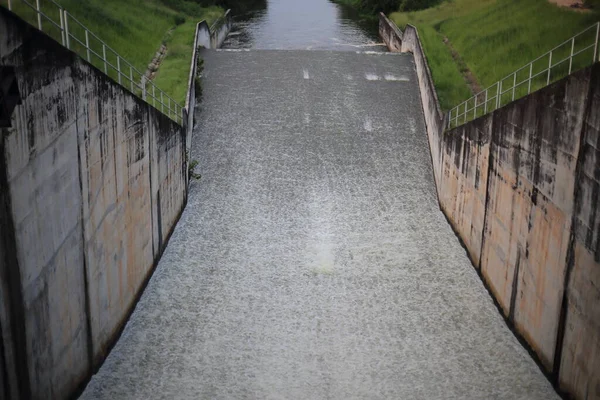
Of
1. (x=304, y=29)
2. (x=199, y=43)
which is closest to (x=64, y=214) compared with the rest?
(x=199, y=43)

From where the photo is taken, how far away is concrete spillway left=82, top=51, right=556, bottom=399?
421 inches

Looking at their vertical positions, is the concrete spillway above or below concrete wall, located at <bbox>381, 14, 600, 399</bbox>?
below

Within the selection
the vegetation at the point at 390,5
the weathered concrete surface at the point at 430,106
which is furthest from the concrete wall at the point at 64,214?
the vegetation at the point at 390,5

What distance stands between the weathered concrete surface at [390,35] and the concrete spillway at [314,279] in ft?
26.0

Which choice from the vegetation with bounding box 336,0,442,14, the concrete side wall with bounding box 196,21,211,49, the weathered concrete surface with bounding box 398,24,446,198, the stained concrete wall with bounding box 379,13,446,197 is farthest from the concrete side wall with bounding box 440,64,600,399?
the vegetation with bounding box 336,0,442,14

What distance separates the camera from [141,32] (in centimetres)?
2497

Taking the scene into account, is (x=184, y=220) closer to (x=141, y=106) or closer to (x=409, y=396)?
(x=141, y=106)

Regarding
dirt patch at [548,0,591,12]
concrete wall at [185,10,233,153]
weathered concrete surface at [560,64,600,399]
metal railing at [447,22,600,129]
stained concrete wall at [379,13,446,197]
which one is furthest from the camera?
dirt patch at [548,0,591,12]

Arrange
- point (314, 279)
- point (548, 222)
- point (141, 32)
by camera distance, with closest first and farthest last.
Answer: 1. point (548, 222)
2. point (314, 279)
3. point (141, 32)

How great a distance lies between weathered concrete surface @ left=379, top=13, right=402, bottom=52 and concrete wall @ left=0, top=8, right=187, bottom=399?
18.5m

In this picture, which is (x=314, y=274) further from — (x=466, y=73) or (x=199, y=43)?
(x=199, y=43)

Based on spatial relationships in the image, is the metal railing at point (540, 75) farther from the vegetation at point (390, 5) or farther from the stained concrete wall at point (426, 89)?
the vegetation at point (390, 5)

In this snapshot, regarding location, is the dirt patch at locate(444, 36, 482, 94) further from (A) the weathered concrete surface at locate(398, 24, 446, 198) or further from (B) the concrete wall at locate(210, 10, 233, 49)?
(B) the concrete wall at locate(210, 10, 233, 49)

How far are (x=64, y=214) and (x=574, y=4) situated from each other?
58.1 ft
